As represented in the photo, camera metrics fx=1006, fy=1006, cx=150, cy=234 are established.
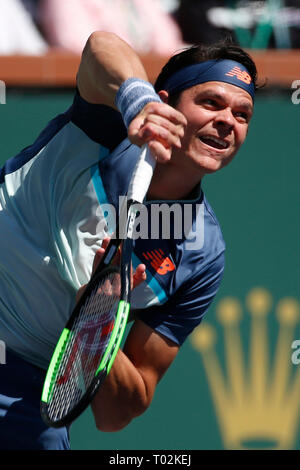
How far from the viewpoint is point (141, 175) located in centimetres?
266

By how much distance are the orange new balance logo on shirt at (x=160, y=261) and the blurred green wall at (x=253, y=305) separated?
2209 millimetres

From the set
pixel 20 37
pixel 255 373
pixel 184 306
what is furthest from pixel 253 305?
pixel 184 306

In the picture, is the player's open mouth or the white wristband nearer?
the white wristband

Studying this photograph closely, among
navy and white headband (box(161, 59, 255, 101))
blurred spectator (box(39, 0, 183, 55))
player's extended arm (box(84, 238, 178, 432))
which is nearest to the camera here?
navy and white headband (box(161, 59, 255, 101))

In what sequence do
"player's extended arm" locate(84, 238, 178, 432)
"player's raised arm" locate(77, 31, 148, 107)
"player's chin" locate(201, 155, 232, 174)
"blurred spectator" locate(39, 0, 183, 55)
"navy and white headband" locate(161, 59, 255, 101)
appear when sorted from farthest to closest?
"blurred spectator" locate(39, 0, 183, 55), "player's extended arm" locate(84, 238, 178, 432), "navy and white headband" locate(161, 59, 255, 101), "player's chin" locate(201, 155, 232, 174), "player's raised arm" locate(77, 31, 148, 107)

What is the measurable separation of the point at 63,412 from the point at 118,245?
492 mm

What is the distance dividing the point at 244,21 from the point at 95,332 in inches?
123

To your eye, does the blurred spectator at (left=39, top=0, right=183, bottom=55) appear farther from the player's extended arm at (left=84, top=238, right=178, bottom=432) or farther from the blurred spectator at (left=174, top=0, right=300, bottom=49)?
the player's extended arm at (left=84, top=238, right=178, bottom=432)

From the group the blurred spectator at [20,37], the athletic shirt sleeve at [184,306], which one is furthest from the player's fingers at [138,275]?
the blurred spectator at [20,37]

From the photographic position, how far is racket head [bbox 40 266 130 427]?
2770mm

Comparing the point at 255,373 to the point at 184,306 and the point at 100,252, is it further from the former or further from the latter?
the point at 100,252

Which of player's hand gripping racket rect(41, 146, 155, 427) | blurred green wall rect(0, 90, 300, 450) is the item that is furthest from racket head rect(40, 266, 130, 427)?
blurred green wall rect(0, 90, 300, 450)

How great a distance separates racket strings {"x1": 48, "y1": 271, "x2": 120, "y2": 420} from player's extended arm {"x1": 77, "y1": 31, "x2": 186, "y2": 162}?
42 centimetres
